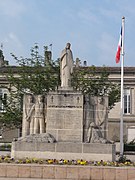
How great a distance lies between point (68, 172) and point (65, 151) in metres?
3.04

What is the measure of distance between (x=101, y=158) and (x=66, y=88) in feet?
13.9

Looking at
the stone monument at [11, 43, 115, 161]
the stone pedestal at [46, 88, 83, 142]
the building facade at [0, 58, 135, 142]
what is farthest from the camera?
the building facade at [0, 58, 135, 142]

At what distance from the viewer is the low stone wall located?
1405 centimetres

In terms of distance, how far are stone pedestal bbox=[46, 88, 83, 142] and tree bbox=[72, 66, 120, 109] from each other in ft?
52.0

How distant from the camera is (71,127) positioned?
18.0 meters

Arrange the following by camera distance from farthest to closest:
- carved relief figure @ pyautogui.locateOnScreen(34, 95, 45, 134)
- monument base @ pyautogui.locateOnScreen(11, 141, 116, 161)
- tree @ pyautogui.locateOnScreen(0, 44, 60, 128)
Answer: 1. tree @ pyautogui.locateOnScreen(0, 44, 60, 128)
2. carved relief figure @ pyautogui.locateOnScreen(34, 95, 45, 134)
3. monument base @ pyautogui.locateOnScreen(11, 141, 116, 161)

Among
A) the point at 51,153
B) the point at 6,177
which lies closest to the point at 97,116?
the point at 51,153

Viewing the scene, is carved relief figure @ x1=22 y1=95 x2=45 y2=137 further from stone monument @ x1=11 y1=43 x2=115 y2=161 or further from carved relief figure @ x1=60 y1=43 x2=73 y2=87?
carved relief figure @ x1=60 y1=43 x2=73 y2=87

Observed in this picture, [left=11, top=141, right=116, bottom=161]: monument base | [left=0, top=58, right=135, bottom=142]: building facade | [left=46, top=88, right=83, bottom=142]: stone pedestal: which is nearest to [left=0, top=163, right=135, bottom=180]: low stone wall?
[left=11, top=141, right=116, bottom=161]: monument base

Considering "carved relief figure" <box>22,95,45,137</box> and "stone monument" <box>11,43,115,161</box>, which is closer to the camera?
"stone monument" <box>11,43,115,161</box>

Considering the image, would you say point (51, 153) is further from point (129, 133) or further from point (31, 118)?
point (129, 133)

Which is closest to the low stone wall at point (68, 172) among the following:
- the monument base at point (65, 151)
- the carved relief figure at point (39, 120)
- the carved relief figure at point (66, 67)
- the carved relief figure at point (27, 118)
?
the monument base at point (65, 151)

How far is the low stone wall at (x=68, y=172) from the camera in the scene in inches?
553

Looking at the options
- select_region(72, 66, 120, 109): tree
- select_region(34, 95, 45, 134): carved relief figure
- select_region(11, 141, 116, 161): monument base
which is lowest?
select_region(11, 141, 116, 161): monument base
